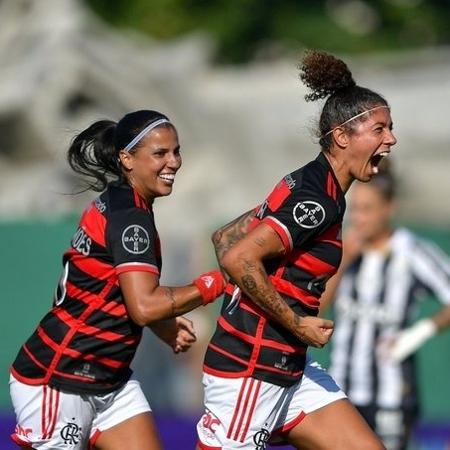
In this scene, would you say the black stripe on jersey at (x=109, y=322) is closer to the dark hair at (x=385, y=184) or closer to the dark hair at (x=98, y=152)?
the dark hair at (x=98, y=152)

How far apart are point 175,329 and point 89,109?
12.6 meters

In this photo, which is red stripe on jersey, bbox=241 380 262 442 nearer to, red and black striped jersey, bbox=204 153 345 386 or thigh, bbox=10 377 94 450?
red and black striped jersey, bbox=204 153 345 386

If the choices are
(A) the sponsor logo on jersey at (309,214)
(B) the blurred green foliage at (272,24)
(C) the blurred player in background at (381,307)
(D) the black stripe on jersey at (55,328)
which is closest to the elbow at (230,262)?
(A) the sponsor logo on jersey at (309,214)

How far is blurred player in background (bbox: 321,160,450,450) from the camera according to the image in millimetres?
8422

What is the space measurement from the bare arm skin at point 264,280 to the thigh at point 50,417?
1028 mm

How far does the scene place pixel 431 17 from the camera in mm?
24719

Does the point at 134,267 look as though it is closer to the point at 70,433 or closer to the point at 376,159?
the point at 70,433

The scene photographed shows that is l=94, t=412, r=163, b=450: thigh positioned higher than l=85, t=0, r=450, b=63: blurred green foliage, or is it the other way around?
l=85, t=0, r=450, b=63: blurred green foliage

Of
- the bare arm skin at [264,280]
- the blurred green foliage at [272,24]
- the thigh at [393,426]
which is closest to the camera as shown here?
the bare arm skin at [264,280]

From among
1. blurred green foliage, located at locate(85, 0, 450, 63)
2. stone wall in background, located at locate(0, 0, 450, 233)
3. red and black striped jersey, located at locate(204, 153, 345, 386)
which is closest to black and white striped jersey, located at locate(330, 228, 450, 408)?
red and black striped jersey, located at locate(204, 153, 345, 386)

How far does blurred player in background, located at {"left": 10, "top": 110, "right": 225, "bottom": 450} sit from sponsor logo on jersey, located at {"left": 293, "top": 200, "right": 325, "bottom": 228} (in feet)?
1.82

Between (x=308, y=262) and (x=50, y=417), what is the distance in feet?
4.56

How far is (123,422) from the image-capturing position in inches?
255

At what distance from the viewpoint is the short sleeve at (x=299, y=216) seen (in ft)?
19.4
